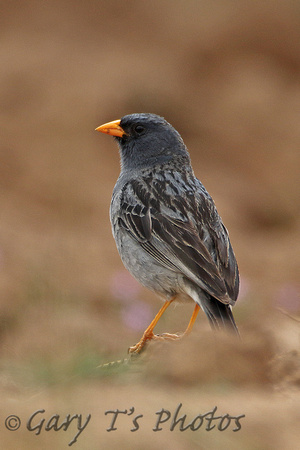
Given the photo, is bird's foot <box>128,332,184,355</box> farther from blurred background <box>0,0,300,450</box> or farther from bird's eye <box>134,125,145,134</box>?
blurred background <box>0,0,300,450</box>

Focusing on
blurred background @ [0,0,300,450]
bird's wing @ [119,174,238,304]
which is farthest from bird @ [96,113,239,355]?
blurred background @ [0,0,300,450]

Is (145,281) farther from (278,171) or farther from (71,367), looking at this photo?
(278,171)

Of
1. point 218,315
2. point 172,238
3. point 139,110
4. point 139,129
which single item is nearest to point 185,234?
point 172,238

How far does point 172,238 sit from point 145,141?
1316mm

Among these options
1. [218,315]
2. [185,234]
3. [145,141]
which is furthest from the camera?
[145,141]

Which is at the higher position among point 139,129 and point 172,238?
point 139,129

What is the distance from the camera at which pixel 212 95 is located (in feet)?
59.6

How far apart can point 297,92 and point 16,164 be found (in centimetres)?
734

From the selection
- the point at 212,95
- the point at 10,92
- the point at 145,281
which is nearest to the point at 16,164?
the point at 10,92

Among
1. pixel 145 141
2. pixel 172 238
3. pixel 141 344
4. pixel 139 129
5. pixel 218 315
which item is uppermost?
pixel 139 129

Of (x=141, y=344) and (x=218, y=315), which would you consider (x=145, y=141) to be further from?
(x=218, y=315)

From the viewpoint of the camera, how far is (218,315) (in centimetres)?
515

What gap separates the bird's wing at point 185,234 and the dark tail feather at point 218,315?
0.10 meters

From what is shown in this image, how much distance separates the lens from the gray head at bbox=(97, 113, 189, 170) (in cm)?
654
